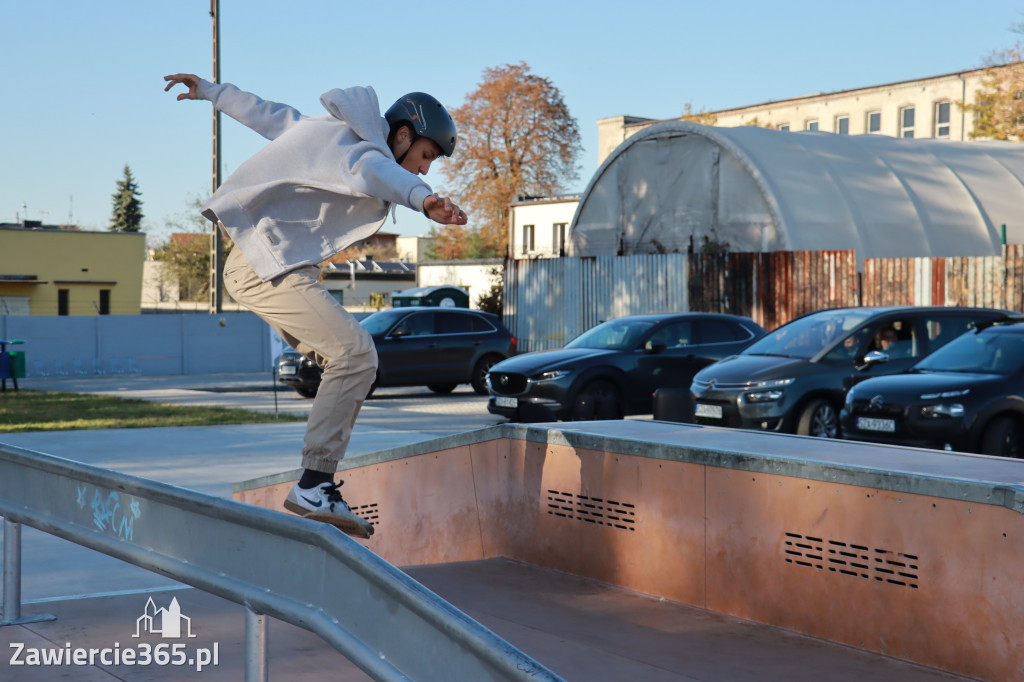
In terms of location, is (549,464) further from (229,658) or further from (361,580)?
(361,580)

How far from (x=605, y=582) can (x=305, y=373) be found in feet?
52.8

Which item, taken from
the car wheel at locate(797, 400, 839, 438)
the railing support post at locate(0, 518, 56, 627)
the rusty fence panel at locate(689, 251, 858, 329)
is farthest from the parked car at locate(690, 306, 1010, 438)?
the rusty fence panel at locate(689, 251, 858, 329)

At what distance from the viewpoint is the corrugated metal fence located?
70.9ft

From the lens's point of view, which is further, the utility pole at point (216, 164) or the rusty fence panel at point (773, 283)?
the utility pole at point (216, 164)

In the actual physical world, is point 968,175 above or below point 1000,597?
above

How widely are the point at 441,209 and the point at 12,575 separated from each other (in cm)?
266

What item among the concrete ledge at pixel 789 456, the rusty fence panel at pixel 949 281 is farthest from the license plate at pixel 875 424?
the rusty fence panel at pixel 949 281

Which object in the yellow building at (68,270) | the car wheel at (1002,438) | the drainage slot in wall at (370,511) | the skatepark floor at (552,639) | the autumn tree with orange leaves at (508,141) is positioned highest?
the autumn tree with orange leaves at (508,141)

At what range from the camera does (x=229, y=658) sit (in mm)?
4363

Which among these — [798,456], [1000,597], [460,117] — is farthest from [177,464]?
[460,117]

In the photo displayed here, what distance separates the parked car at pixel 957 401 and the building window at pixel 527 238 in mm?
44530

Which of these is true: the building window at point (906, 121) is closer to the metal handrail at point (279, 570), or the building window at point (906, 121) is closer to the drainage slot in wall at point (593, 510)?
the drainage slot in wall at point (593, 510)

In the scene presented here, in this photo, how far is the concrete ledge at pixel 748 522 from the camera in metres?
3.97

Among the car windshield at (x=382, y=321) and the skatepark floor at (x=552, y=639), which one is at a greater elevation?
the car windshield at (x=382, y=321)
